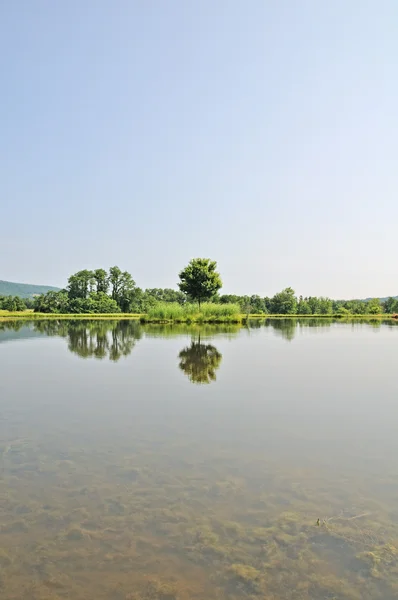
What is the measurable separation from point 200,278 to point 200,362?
41735 mm

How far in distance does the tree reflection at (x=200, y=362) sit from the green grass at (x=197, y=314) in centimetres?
2704

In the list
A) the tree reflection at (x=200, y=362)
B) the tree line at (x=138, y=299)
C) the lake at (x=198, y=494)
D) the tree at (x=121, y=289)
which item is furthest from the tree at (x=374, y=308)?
the lake at (x=198, y=494)

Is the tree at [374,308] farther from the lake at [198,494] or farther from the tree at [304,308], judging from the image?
the lake at [198,494]

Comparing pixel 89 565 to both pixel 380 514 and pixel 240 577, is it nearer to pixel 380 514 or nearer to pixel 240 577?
pixel 240 577

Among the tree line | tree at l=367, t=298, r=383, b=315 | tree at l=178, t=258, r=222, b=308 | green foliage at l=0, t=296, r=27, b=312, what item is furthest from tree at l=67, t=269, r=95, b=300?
tree at l=367, t=298, r=383, b=315

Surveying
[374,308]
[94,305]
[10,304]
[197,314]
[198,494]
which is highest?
[10,304]

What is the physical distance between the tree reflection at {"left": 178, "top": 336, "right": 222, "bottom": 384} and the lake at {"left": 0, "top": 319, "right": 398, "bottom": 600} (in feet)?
6.72

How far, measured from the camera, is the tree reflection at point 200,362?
41.7 ft

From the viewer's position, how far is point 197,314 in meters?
49.0

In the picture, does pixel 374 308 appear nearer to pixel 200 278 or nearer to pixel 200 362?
pixel 200 278

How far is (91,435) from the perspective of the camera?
6930 mm

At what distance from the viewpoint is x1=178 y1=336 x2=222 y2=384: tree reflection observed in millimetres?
12719

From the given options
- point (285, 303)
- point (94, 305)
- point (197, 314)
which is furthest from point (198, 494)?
point (285, 303)

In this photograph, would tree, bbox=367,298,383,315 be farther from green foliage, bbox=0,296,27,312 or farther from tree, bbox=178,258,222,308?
green foliage, bbox=0,296,27,312
